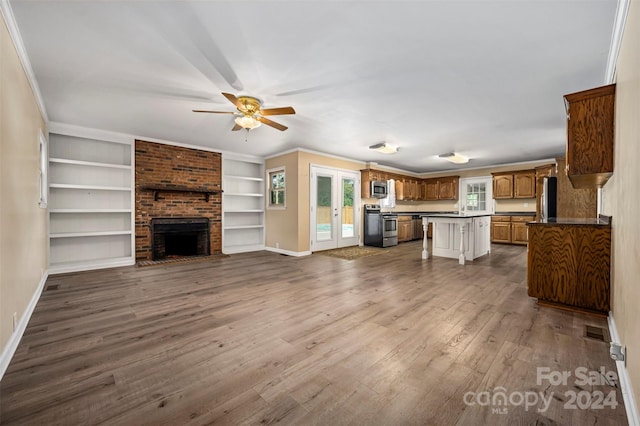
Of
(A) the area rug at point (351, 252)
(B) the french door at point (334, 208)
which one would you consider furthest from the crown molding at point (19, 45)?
(A) the area rug at point (351, 252)

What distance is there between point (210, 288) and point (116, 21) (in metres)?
2.90

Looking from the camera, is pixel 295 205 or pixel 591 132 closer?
pixel 591 132

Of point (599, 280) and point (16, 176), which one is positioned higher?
point (16, 176)

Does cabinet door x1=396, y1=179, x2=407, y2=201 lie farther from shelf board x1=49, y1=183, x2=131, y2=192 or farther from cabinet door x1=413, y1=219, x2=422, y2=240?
shelf board x1=49, y1=183, x2=131, y2=192

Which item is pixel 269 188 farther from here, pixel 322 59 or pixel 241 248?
pixel 322 59

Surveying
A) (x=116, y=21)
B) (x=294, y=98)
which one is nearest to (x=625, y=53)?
(x=294, y=98)

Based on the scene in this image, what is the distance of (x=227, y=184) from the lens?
6680mm

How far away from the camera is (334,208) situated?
6961 millimetres

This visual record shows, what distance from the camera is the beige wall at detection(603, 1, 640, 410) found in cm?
134

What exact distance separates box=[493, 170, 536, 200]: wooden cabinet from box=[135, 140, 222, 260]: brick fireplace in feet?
25.6

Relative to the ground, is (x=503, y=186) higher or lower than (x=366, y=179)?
lower

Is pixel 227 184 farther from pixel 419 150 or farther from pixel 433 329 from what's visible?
pixel 433 329

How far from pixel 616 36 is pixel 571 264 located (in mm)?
1995

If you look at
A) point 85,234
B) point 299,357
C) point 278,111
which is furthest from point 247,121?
point 85,234
